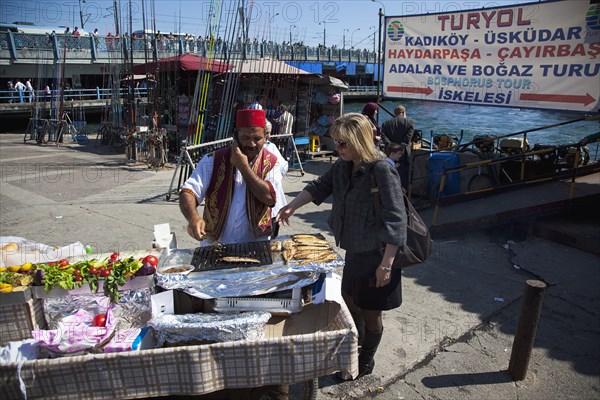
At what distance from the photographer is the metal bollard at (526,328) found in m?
3.39

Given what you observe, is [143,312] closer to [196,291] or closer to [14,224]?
[196,291]

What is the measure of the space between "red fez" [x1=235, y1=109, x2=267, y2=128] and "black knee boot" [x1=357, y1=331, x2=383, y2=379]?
5.71ft

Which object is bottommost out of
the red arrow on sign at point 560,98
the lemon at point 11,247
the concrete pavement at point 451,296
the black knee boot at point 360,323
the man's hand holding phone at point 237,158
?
the concrete pavement at point 451,296

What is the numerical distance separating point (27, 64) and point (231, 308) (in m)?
32.7

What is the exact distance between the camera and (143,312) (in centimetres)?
272

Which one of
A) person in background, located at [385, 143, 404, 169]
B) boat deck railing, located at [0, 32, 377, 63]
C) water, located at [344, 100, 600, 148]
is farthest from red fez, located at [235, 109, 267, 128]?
boat deck railing, located at [0, 32, 377, 63]

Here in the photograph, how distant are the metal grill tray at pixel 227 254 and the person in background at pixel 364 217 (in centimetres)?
30

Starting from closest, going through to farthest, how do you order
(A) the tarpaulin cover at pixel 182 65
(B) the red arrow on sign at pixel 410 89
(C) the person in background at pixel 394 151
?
(C) the person in background at pixel 394 151 < (B) the red arrow on sign at pixel 410 89 < (A) the tarpaulin cover at pixel 182 65

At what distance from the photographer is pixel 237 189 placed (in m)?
3.07

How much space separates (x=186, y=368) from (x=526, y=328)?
2657 mm

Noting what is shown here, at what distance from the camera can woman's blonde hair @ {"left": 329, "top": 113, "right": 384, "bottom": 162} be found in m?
2.84

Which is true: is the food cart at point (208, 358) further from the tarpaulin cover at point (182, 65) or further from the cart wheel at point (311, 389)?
the tarpaulin cover at point (182, 65)

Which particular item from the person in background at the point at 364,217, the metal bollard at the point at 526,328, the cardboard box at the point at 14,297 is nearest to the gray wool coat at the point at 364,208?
the person in background at the point at 364,217

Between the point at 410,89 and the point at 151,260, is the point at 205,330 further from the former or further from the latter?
the point at 410,89
